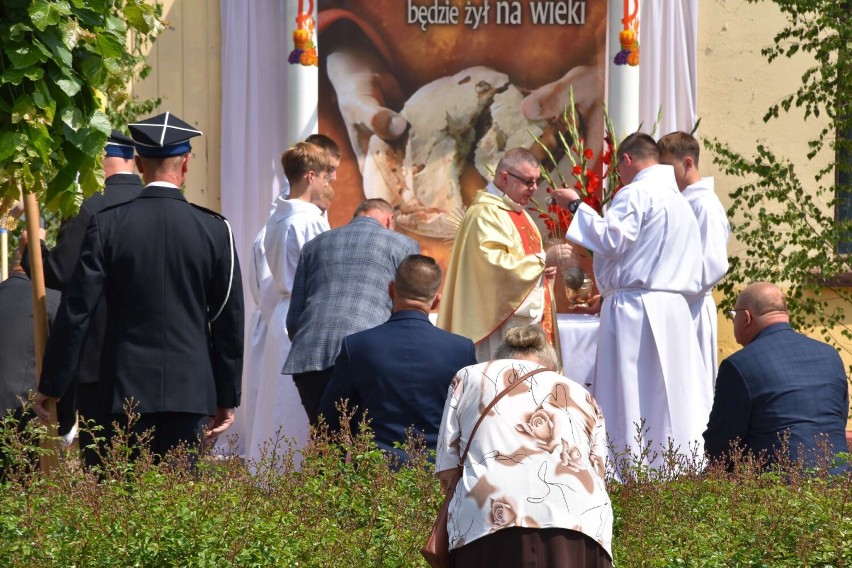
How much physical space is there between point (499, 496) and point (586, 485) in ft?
0.90

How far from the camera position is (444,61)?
38.1ft

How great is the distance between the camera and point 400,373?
607cm

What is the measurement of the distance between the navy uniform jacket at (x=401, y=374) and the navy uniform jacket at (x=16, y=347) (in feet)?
6.97

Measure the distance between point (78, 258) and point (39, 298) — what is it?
463 mm

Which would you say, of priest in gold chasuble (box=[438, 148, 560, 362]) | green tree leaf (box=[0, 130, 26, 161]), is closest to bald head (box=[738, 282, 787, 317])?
priest in gold chasuble (box=[438, 148, 560, 362])

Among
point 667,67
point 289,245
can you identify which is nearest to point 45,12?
point 289,245

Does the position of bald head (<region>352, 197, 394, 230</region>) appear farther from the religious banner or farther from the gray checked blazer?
the religious banner

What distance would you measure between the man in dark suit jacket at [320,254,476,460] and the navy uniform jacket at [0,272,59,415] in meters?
2.10

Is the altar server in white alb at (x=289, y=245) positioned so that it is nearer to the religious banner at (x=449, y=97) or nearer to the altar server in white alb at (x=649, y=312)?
the altar server in white alb at (x=649, y=312)

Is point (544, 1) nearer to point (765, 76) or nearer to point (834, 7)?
point (765, 76)

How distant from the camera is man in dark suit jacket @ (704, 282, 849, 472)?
6.50 meters

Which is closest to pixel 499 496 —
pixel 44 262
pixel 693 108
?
pixel 44 262

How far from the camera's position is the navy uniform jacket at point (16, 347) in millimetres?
7535

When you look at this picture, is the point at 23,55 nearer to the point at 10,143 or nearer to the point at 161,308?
the point at 10,143
